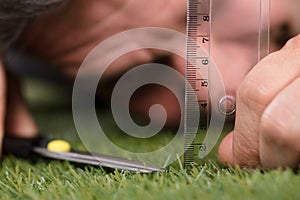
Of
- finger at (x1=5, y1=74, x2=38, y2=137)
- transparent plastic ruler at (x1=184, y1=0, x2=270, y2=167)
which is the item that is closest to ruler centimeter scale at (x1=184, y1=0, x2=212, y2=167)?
transparent plastic ruler at (x1=184, y1=0, x2=270, y2=167)

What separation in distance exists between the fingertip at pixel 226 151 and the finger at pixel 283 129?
0.12 meters

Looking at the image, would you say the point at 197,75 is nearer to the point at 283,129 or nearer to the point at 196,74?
the point at 196,74

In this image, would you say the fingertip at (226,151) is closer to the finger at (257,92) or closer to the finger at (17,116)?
the finger at (257,92)

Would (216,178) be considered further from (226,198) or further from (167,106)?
(167,106)

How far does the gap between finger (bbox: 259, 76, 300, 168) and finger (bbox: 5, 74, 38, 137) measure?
0.69 m

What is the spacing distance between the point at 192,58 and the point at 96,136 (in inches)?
21.3

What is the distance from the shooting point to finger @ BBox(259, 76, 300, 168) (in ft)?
2.29

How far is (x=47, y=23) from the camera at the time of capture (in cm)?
139

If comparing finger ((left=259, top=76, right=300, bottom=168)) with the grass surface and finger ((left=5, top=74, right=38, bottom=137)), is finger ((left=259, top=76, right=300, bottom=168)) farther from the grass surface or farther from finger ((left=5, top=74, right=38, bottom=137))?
finger ((left=5, top=74, right=38, bottom=137))

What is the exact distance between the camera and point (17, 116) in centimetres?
131

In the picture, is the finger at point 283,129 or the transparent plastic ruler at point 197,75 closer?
the finger at point 283,129

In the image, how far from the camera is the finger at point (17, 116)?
4.12 ft

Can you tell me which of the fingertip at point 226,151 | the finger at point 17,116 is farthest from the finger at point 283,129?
the finger at point 17,116

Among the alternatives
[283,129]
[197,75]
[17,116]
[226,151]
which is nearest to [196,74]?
[197,75]
